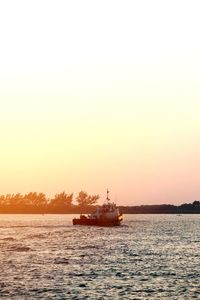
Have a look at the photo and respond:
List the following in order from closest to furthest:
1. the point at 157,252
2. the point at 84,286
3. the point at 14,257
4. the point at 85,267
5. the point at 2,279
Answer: the point at 84,286, the point at 2,279, the point at 85,267, the point at 14,257, the point at 157,252

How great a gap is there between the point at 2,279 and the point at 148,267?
24.4 meters

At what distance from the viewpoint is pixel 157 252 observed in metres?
118

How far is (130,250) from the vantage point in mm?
122688

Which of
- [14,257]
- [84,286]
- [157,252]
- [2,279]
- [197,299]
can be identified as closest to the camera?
[197,299]

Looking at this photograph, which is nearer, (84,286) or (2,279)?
(84,286)

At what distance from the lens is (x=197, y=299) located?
6112 cm

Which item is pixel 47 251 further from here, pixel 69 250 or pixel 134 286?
pixel 134 286

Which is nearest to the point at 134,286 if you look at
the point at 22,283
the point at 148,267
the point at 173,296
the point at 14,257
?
the point at 173,296

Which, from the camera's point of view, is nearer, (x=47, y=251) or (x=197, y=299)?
(x=197, y=299)

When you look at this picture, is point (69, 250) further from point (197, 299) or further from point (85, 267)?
point (197, 299)

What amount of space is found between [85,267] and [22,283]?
19401 millimetres

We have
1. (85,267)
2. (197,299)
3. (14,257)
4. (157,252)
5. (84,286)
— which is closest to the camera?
(197,299)

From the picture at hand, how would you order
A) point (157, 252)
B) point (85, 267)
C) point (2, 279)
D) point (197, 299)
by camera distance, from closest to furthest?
point (197, 299) → point (2, 279) → point (85, 267) → point (157, 252)

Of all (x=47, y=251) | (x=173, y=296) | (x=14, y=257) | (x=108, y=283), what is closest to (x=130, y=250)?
(x=47, y=251)
